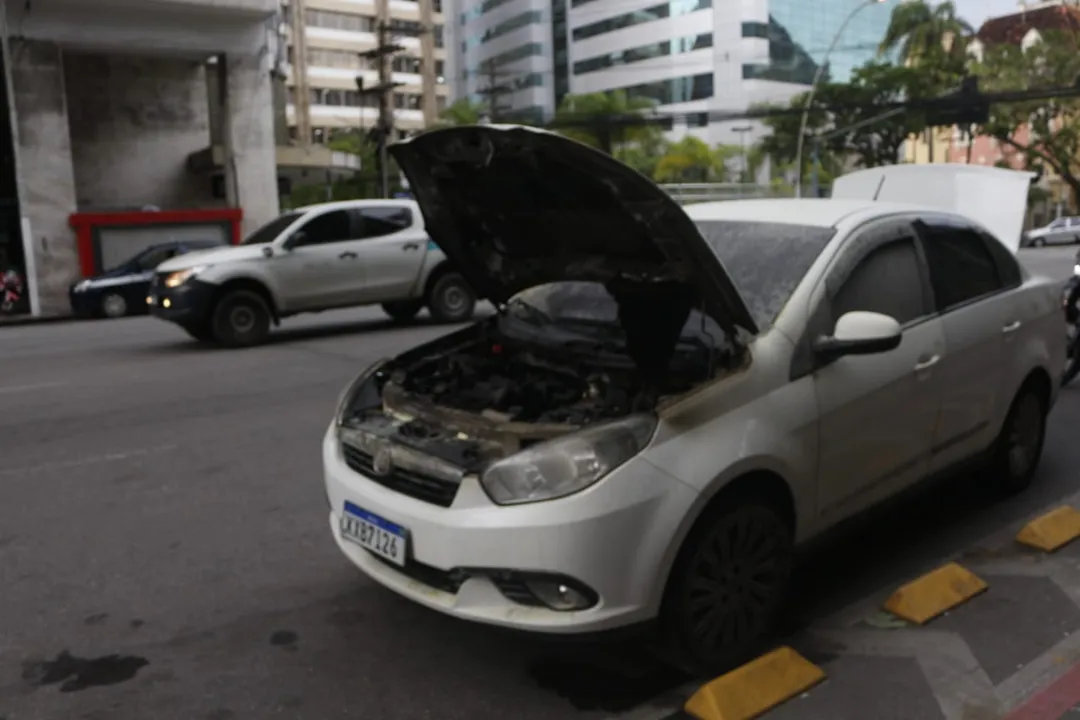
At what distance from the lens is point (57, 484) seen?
5773mm

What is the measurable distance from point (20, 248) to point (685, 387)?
23.0m

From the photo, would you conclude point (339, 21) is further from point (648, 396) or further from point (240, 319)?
point (648, 396)

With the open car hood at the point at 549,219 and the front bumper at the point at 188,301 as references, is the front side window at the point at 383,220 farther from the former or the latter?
the open car hood at the point at 549,219

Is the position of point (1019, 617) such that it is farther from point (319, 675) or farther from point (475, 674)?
point (319, 675)

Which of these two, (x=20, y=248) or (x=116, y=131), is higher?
(x=116, y=131)

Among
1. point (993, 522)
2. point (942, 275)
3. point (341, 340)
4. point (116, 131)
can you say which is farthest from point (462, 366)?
point (116, 131)

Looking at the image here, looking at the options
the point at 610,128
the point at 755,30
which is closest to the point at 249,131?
the point at 610,128

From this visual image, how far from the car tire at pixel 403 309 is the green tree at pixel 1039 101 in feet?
114

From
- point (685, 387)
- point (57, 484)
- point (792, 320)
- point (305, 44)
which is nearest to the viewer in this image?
point (685, 387)

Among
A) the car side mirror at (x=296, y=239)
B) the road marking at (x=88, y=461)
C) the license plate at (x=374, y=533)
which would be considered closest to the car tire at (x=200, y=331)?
the car side mirror at (x=296, y=239)

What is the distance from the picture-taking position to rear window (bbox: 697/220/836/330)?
378 centimetres

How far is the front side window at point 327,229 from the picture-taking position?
39.3 feet

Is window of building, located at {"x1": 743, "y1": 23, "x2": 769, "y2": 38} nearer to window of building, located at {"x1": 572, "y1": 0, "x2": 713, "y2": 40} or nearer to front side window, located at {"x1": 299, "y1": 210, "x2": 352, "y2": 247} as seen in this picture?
window of building, located at {"x1": 572, "y1": 0, "x2": 713, "y2": 40}

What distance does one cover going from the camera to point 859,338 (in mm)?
3580
